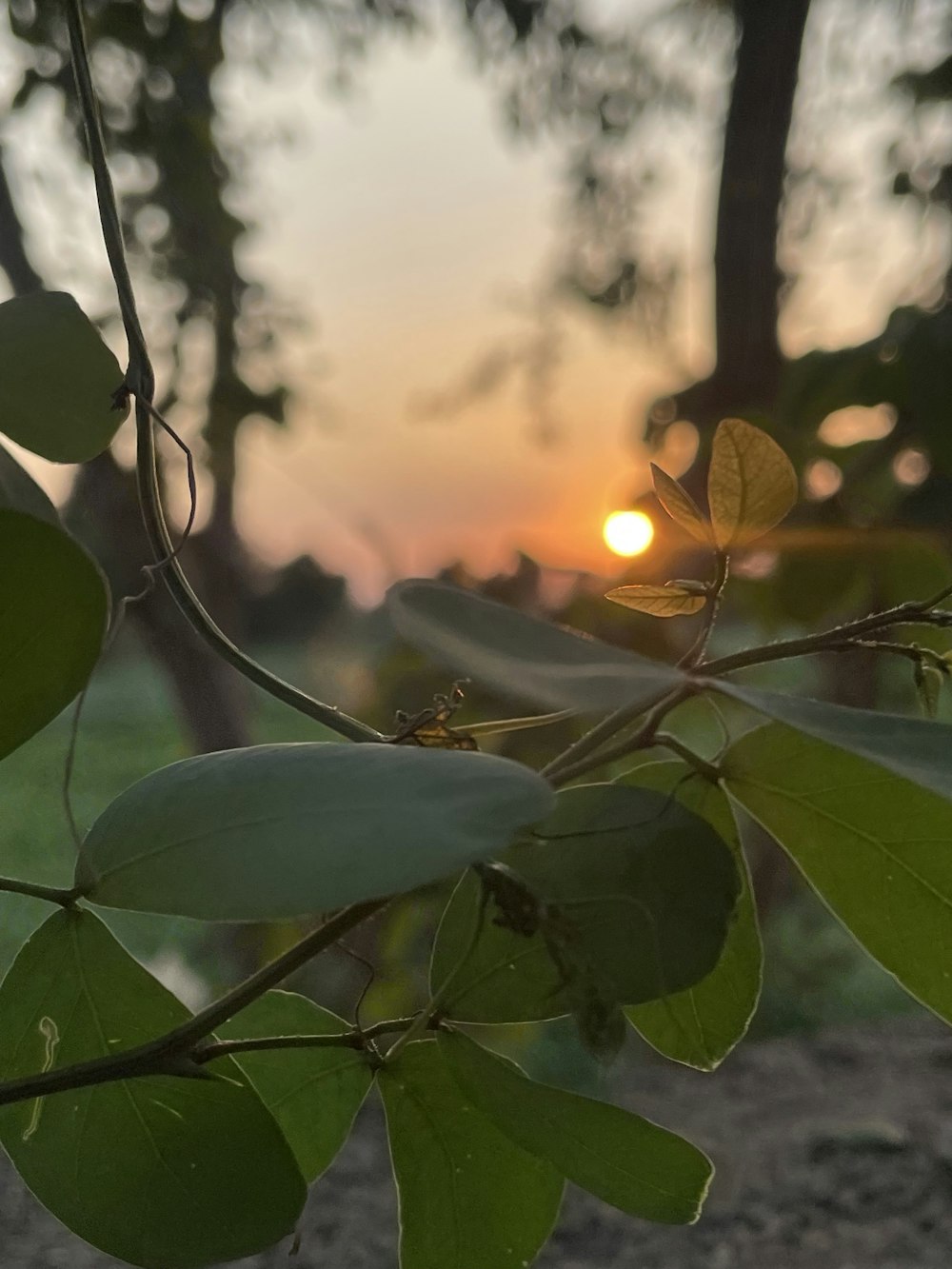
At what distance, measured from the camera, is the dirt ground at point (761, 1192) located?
49cm

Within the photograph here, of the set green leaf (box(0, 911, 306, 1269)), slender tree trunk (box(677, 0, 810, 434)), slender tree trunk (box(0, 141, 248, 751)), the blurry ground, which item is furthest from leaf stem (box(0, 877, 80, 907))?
slender tree trunk (box(677, 0, 810, 434))

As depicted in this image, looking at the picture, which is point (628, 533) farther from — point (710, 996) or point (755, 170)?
point (755, 170)

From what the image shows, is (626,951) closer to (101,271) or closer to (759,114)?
(101,271)

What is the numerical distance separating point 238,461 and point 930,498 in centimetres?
41

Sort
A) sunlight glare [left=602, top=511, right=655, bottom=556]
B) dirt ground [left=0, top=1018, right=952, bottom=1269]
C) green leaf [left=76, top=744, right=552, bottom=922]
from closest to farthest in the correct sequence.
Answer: green leaf [left=76, top=744, right=552, bottom=922] < sunlight glare [left=602, top=511, right=655, bottom=556] < dirt ground [left=0, top=1018, right=952, bottom=1269]

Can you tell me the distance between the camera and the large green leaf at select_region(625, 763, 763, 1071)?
0.49 feet

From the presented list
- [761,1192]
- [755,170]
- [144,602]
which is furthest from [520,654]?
[755,170]

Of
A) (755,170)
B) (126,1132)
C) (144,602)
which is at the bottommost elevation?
(126,1132)

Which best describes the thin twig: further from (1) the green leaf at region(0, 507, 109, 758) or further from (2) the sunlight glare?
(2) the sunlight glare

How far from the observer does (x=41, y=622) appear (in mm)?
116

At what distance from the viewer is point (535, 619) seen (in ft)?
0.34

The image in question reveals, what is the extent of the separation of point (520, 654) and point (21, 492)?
0.21 feet

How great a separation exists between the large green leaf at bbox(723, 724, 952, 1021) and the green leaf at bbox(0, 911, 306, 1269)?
80 millimetres

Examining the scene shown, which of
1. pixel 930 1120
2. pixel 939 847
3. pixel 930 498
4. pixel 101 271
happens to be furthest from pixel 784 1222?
pixel 101 271
